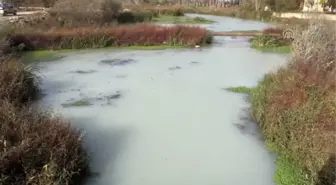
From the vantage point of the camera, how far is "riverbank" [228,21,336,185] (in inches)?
221

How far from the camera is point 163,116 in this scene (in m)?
8.66

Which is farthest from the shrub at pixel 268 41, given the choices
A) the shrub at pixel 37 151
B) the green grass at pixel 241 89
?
the shrub at pixel 37 151

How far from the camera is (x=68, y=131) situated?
5867mm

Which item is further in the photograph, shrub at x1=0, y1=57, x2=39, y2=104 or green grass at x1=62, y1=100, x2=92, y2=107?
green grass at x1=62, y1=100, x2=92, y2=107

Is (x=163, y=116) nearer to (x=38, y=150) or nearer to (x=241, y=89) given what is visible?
(x=241, y=89)

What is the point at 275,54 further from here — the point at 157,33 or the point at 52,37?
the point at 52,37

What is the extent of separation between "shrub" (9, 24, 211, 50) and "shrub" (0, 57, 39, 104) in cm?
760

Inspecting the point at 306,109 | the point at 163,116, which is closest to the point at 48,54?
the point at 163,116

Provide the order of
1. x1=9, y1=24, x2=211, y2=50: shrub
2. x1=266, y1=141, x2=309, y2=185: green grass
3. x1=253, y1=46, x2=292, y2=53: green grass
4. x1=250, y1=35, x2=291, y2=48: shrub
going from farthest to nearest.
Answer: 1. x1=250, y1=35, x2=291, y2=48: shrub
2. x1=9, y1=24, x2=211, y2=50: shrub
3. x1=253, y1=46, x2=292, y2=53: green grass
4. x1=266, y1=141, x2=309, y2=185: green grass

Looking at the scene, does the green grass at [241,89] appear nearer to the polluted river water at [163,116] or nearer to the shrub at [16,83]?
the polluted river water at [163,116]

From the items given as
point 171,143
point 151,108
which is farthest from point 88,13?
point 171,143

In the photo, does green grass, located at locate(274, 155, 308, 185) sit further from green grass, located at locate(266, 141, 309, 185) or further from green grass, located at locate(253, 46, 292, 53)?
green grass, located at locate(253, 46, 292, 53)

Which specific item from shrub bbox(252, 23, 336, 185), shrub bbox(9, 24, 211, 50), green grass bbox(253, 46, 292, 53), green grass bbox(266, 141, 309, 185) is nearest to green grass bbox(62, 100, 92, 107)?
shrub bbox(252, 23, 336, 185)

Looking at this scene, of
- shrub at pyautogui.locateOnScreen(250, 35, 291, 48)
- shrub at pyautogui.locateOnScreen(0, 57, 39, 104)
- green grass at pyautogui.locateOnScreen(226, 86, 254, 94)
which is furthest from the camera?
shrub at pyautogui.locateOnScreen(250, 35, 291, 48)
